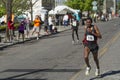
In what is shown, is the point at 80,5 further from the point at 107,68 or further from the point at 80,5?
the point at 107,68

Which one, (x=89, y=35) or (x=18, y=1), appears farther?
(x=18, y=1)

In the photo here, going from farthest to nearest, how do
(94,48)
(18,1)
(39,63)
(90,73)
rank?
(18,1) < (39,63) < (90,73) < (94,48)

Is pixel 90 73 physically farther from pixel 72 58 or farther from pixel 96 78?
pixel 72 58

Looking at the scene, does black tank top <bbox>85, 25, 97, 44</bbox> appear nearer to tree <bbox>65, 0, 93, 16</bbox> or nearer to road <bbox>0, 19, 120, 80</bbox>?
road <bbox>0, 19, 120, 80</bbox>

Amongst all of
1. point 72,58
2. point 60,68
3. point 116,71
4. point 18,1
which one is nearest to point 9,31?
point 72,58

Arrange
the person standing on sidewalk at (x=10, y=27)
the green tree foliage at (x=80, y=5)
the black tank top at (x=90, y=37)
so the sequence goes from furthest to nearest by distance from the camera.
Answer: the green tree foliage at (x=80, y=5)
the person standing on sidewalk at (x=10, y=27)
the black tank top at (x=90, y=37)

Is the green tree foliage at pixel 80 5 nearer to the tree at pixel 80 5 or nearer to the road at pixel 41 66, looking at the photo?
the tree at pixel 80 5

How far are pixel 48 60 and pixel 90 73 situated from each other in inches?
196

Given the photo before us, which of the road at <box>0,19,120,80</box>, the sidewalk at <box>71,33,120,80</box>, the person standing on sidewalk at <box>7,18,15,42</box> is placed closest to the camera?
the sidewalk at <box>71,33,120,80</box>

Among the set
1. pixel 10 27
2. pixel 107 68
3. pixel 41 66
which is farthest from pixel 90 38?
pixel 10 27

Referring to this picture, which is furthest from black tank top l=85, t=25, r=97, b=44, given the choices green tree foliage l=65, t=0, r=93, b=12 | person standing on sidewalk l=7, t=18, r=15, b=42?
green tree foliage l=65, t=0, r=93, b=12

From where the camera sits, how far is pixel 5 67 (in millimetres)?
16797

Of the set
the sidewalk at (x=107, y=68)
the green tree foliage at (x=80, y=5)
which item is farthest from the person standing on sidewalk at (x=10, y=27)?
the green tree foliage at (x=80, y=5)

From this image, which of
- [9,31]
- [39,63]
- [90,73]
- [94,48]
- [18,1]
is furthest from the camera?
[18,1]
